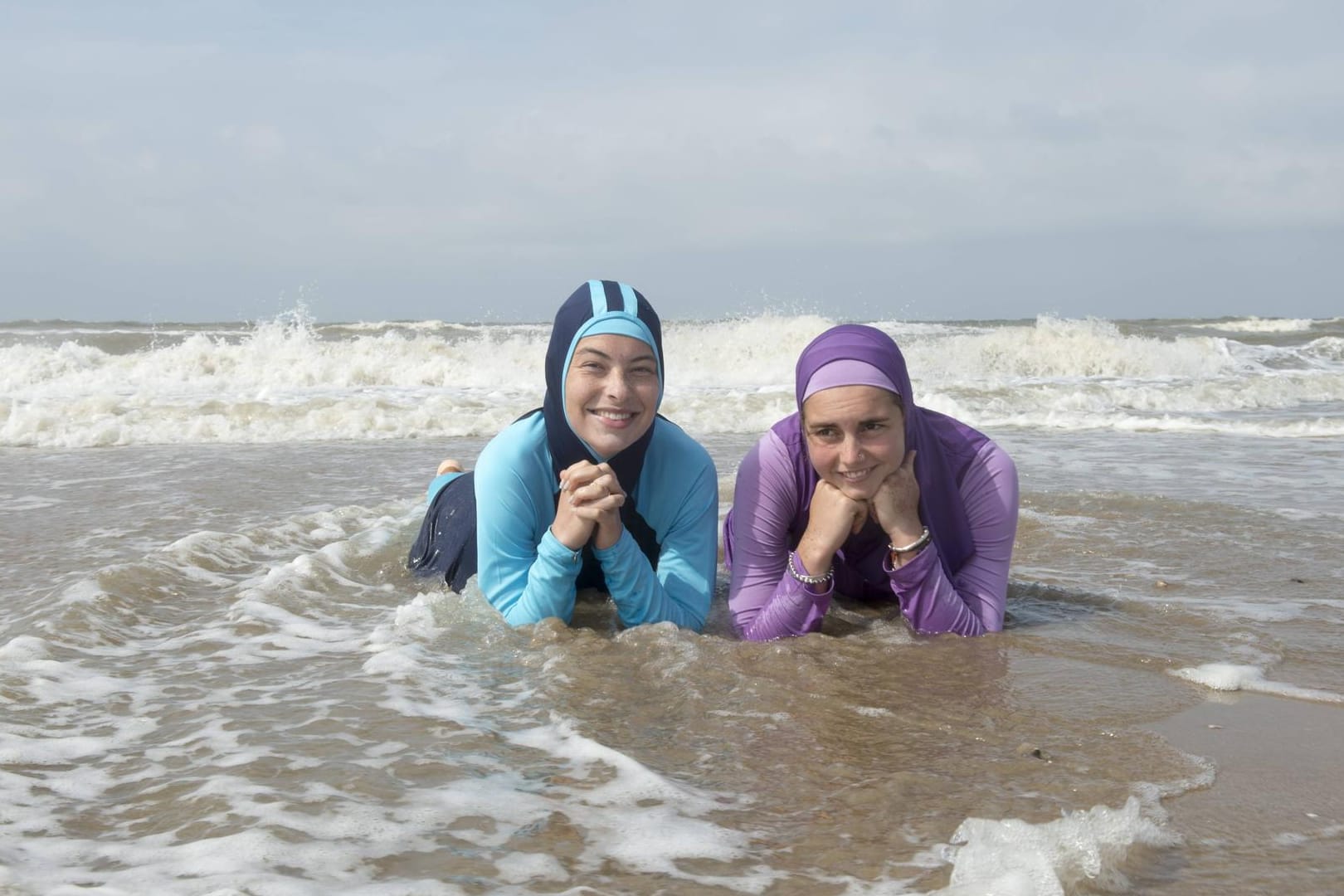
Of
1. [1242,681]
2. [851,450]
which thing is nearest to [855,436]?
[851,450]

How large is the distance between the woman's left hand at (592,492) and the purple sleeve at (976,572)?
3.46 feet

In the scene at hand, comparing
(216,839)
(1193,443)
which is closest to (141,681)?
(216,839)

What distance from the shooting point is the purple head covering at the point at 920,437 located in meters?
3.87

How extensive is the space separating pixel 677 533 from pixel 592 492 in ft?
2.27

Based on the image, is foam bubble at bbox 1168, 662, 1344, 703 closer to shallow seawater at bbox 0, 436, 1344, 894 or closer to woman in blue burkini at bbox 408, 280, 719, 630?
shallow seawater at bbox 0, 436, 1344, 894

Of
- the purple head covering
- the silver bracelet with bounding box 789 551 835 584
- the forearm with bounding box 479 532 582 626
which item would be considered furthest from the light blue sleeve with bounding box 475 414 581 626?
the purple head covering

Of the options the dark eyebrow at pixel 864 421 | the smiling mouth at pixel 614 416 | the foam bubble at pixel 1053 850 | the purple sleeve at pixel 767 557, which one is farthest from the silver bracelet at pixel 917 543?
the foam bubble at pixel 1053 850

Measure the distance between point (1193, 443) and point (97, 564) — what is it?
10.2 metres

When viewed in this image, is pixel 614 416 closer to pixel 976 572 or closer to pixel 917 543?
pixel 917 543

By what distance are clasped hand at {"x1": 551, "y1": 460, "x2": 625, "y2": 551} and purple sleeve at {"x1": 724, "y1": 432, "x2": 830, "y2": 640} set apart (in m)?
0.54

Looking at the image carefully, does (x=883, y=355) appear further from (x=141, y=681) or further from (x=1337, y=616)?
(x=141, y=681)

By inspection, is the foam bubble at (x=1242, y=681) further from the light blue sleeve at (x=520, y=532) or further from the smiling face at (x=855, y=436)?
the light blue sleeve at (x=520, y=532)

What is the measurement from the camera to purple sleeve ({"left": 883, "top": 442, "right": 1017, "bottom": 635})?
4191mm

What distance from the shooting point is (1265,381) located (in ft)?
62.0
